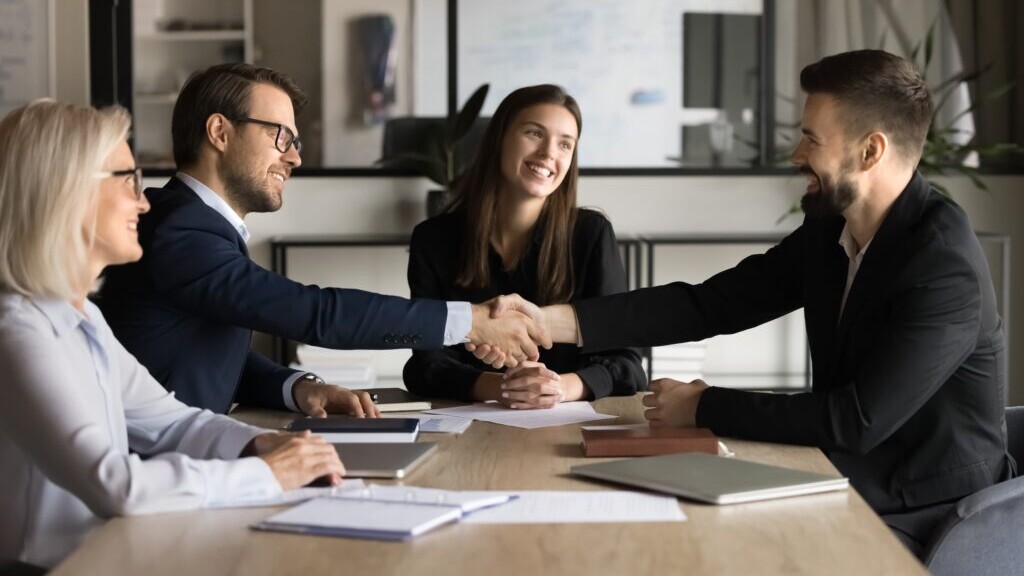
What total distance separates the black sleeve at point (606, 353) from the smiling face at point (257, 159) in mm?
724

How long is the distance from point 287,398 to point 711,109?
3204mm

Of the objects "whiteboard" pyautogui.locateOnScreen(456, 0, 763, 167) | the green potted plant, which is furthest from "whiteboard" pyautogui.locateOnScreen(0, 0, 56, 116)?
"whiteboard" pyautogui.locateOnScreen(456, 0, 763, 167)

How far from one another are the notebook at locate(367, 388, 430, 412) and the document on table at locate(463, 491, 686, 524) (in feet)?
2.46

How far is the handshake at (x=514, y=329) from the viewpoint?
105 inches

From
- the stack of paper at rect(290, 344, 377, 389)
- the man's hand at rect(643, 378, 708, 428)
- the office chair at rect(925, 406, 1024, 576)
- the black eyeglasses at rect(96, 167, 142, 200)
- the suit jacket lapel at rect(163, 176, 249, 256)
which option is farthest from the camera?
the stack of paper at rect(290, 344, 377, 389)

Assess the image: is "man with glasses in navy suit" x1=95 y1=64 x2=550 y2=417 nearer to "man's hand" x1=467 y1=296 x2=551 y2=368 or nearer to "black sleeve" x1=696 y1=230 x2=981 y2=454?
"man's hand" x1=467 y1=296 x2=551 y2=368

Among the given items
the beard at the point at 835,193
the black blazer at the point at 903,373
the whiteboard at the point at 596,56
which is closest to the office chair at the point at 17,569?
the black blazer at the point at 903,373

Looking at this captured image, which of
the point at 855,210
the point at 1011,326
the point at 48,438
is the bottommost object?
the point at 1011,326

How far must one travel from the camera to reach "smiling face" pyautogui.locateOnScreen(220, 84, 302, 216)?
8.29 ft

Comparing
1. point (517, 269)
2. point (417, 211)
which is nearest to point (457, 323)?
point (517, 269)

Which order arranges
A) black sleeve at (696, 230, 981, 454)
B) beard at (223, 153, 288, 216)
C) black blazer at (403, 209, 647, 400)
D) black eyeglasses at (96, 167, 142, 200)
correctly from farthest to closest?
black blazer at (403, 209, 647, 400) → beard at (223, 153, 288, 216) → black sleeve at (696, 230, 981, 454) → black eyeglasses at (96, 167, 142, 200)

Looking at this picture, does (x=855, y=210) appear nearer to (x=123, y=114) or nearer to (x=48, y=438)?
(x=123, y=114)

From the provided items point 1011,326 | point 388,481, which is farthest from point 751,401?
point 1011,326

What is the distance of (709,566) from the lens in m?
1.39
